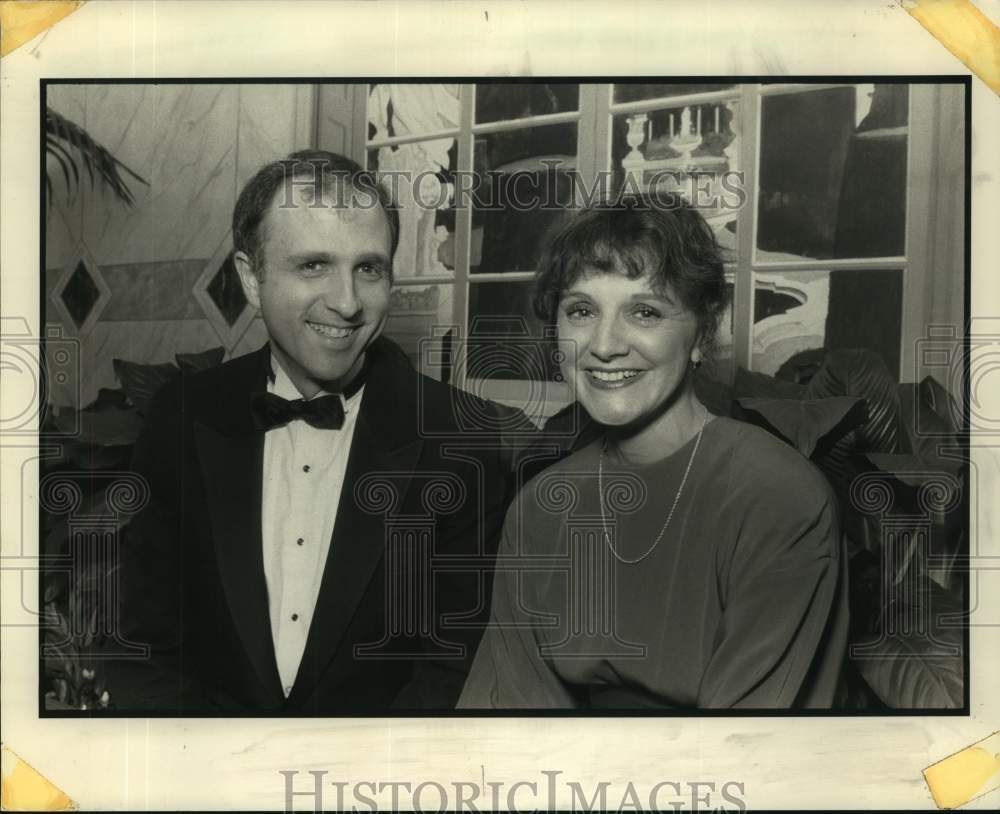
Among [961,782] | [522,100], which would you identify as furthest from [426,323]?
[961,782]

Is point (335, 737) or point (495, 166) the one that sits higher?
point (495, 166)

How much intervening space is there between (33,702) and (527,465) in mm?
1403

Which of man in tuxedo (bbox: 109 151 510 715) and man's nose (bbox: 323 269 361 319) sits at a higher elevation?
man's nose (bbox: 323 269 361 319)

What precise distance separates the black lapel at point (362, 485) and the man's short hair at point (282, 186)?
1.08ft

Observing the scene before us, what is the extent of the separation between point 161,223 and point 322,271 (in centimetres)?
43

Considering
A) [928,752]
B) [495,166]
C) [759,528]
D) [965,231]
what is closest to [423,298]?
[495,166]

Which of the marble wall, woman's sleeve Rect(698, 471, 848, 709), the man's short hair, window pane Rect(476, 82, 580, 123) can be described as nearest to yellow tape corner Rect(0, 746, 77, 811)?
the marble wall

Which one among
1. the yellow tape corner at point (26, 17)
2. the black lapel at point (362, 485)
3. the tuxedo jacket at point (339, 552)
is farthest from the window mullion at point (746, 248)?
the yellow tape corner at point (26, 17)

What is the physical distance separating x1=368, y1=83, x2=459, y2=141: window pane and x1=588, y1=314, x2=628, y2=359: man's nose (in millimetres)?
621

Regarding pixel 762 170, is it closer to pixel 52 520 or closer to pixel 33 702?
pixel 52 520

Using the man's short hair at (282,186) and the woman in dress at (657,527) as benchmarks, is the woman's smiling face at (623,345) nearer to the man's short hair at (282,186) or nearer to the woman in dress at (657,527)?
the woman in dress at (657,527)

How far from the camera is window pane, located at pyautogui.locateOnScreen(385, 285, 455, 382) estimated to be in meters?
2.48

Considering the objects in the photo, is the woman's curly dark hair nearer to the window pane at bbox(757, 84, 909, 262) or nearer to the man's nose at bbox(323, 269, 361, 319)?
the window pane at bbox(757, 84, 909, 262)

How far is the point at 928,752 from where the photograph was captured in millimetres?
2547
